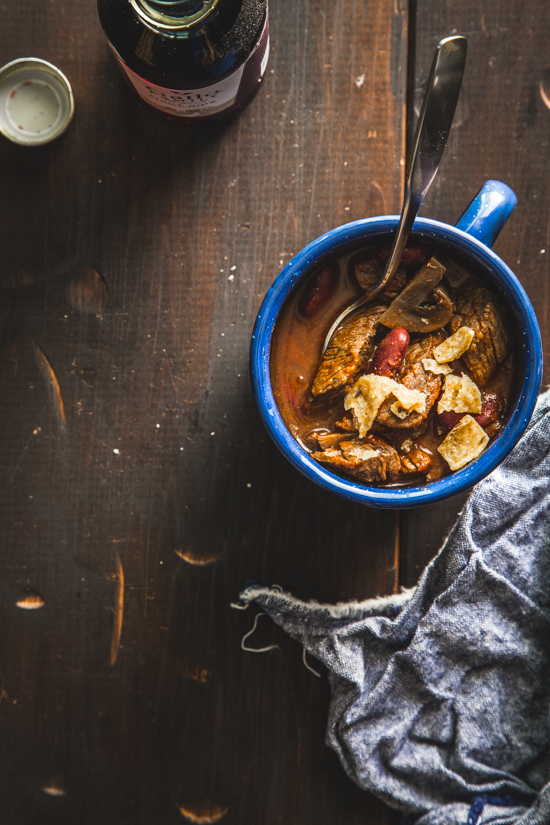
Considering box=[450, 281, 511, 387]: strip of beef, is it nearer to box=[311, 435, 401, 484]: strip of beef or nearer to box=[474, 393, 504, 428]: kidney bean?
box=[474, 393, 504, 428]: kidney bean

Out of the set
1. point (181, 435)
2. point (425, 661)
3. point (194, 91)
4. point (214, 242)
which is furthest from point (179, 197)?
point (425, 661)

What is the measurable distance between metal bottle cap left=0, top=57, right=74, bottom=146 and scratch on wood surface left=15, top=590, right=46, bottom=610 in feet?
2.19

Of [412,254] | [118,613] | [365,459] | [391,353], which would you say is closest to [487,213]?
[412,254]

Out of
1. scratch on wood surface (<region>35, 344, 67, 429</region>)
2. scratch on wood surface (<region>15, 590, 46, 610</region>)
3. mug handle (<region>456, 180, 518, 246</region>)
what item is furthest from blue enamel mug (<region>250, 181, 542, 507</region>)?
scratch on wood surface (<region>15, 590, 46, 610</region>)

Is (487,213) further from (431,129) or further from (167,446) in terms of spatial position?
(167,446)

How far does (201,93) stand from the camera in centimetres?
72

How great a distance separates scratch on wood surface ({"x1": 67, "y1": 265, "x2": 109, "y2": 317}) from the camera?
89 cm

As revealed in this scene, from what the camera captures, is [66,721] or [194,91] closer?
[194,91]

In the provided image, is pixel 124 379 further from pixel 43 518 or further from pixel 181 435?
pixel 43 518

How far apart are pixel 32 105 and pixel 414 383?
2.28ft

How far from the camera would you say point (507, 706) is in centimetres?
88

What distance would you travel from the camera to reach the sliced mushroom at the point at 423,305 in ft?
2.41

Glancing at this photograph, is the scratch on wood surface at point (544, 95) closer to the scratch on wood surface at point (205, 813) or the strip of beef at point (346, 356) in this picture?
the strip of beef at point (346, 356)

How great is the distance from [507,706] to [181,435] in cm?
62
